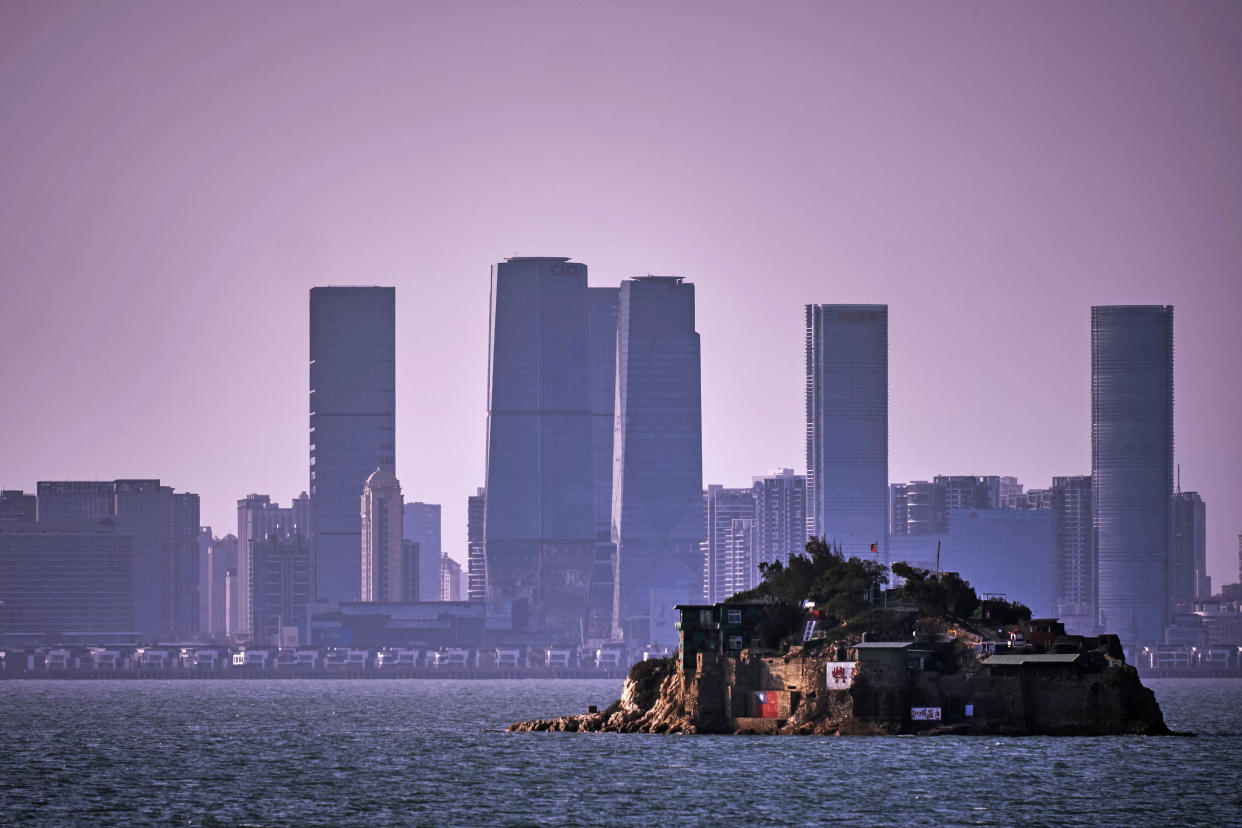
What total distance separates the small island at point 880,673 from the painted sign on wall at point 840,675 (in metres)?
0.07

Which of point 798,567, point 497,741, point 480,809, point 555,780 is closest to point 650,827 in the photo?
point 480,809

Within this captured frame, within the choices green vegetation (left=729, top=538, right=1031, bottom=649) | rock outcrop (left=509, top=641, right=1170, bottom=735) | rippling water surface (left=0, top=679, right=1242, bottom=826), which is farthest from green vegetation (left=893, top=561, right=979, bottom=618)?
rock outcrop (left=509, top=641, right=1170, bottom=735)

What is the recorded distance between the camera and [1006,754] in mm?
155250

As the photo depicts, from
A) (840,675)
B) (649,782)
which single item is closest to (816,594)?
(840,675)

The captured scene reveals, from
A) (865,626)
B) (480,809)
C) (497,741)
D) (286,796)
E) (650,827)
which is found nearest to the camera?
(650,827)

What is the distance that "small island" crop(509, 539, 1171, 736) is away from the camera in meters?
162

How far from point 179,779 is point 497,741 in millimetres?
40049

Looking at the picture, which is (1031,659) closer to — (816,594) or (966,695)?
(966,695)

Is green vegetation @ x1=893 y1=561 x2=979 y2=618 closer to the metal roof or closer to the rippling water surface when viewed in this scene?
the rippling water surface

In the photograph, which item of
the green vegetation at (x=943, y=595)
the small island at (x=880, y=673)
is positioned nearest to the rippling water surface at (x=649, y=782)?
the small island at (x=880, y=673)

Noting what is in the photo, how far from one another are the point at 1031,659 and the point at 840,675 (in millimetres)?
13622

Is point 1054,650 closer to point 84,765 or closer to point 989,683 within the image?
point 989,683

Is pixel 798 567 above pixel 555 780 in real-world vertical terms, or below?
above

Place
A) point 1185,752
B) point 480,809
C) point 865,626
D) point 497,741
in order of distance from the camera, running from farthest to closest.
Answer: point 497,741 → point 865,626 → point 1185,752 → point 480,809
